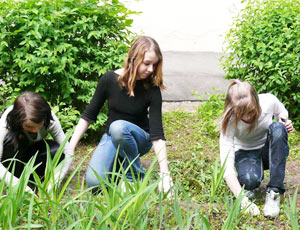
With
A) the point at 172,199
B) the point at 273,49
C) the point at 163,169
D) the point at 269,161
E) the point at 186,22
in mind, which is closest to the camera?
the point at 172,199

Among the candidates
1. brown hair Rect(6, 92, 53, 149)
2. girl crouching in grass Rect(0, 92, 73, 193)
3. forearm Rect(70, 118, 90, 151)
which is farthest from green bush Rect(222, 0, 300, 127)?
brown hair Rect(6, 92, 53, 149)

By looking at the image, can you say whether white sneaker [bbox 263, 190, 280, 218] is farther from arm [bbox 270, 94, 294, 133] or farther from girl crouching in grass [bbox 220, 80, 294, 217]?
arm [bbox 270, 94, 294, 133]

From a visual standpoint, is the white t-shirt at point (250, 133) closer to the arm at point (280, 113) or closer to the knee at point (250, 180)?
the arm at point (280, 113)

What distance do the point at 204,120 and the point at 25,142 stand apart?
219 centimetres

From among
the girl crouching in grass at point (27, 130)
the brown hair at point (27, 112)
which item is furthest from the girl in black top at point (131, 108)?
the brown hair at point (27, 112)

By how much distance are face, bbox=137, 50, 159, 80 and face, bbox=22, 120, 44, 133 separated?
0.73 metres

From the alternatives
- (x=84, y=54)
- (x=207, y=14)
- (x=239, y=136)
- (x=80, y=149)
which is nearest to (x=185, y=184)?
(x=239, y=136)

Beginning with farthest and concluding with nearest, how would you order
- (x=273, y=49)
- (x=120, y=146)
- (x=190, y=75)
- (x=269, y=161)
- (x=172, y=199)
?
(x=190, y=75), (x=273, y=49), (x=120, y=146), (x=269, y=161), (x=172, y=199)

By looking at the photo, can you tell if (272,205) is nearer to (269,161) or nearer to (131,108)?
(269,161)

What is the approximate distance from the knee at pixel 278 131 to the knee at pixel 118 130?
0.97 m

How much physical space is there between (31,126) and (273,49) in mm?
2511

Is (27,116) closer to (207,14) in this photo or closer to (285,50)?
(285,50)

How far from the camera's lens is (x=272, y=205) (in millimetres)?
2750

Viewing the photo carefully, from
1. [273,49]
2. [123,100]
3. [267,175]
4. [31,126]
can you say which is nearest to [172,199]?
[31,126]
